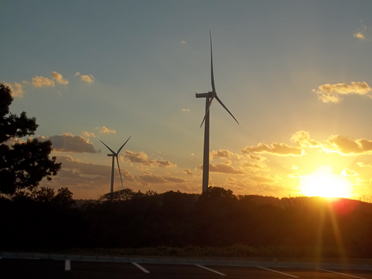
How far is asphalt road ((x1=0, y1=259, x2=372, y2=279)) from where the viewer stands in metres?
16.2

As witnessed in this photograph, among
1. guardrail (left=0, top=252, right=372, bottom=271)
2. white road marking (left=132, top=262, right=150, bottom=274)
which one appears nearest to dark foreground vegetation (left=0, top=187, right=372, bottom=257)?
guardrail (left=0, top=252, right=372, bottom=271)

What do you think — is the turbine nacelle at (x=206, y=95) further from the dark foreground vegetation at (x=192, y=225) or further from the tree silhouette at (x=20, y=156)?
the tree silhouette at (x=20, y=156)

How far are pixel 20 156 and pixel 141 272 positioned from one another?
16.5m

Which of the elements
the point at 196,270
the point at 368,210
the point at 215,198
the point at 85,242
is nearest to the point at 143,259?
the point at 196,270

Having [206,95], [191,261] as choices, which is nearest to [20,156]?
[191,261]

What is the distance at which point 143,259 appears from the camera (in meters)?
22.3

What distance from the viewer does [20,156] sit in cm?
3162

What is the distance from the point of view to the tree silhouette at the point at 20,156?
31.3 m

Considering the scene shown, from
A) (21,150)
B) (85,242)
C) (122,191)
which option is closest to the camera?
(21,150)

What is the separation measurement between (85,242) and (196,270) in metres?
16.2

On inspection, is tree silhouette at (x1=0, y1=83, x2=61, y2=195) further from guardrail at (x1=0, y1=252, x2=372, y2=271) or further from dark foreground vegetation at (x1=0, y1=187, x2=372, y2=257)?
guardrail at (x1=0, y1=252, x2=372, y2=271)

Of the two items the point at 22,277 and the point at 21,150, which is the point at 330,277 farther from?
the point at 21,150

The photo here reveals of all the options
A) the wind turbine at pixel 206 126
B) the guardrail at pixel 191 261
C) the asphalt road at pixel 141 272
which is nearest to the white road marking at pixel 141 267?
the asphalt road at pixel 141 272

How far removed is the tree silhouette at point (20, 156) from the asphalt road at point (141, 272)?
1215 centimetres
